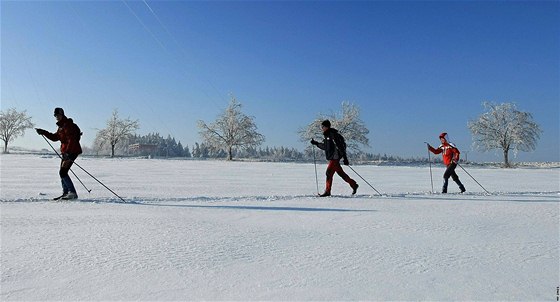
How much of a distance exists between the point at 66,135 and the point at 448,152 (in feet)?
33.2

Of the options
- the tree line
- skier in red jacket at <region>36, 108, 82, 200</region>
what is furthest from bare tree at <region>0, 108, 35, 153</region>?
skier in red jacket at <region>36, 108, 82, 200</region>

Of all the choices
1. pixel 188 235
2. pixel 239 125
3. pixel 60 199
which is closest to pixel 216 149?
pixel 239 125

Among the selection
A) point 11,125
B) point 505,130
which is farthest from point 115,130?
point 505,130

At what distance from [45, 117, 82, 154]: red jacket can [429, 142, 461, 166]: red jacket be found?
9.78 meters

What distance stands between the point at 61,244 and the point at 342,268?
2.66 m

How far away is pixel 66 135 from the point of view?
24.7 ft

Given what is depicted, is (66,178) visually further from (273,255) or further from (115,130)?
(115,130)

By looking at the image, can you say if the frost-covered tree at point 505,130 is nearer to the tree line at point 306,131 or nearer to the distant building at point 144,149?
the tree line at point 306,131

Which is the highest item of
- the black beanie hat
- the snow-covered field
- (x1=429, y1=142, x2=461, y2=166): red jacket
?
the black beanie hat

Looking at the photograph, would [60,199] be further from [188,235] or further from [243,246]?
[243,246]

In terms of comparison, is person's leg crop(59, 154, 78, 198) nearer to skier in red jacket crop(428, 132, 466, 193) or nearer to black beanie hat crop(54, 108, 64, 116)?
black beanie hat crop(54, 108, 64, 116)

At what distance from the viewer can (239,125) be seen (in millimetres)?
56219

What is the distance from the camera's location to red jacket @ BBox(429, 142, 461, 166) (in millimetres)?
10625

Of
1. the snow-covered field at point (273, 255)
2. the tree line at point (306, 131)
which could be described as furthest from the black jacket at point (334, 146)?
the tree line at point (306, 131)
